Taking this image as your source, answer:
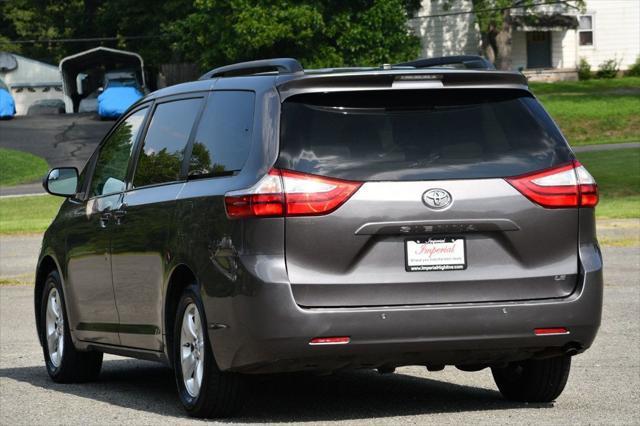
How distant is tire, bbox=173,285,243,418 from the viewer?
757 cm

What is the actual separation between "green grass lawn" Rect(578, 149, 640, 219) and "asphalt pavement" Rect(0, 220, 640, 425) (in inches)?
586

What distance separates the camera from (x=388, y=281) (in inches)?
281

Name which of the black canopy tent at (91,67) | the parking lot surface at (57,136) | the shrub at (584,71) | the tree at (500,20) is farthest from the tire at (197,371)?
the black canopy tent at (91,67)

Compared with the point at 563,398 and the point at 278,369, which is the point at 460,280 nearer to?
the point at 278,369

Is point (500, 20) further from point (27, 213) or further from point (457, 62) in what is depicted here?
point (457, 62)

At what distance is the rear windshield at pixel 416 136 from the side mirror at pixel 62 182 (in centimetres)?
290

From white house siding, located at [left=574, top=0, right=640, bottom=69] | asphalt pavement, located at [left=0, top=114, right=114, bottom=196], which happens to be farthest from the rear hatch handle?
white house siding, located at [left=574, top=0, right=640, bottom=69]

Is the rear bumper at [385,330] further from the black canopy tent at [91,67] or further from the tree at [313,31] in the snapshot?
the black canopy tent at [91,67]

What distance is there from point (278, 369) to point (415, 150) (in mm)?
1290

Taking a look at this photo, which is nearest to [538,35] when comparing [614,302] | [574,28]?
[574,28]

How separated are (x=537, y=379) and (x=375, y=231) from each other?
163 centimetres

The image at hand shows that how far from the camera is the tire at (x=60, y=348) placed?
9844mm

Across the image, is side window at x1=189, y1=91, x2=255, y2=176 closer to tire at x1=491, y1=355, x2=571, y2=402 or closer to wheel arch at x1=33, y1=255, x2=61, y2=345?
tire at x1=491, y1=355, x2=571, y2=402

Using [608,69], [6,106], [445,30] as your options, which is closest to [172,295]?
[6,106]
